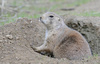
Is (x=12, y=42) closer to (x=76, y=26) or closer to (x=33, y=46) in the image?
(x=33, y=46)

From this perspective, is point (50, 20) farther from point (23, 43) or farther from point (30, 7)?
point (30, 7)

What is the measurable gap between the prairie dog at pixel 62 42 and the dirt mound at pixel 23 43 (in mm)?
415

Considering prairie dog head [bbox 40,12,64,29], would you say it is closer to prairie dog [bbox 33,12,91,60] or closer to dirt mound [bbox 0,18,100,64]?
Answer: prairie dog [bbox 33,12,91,60]

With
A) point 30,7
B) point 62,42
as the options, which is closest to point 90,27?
point 62,42

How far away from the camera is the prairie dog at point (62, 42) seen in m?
5.46

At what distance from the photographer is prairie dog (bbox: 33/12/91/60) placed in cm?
546

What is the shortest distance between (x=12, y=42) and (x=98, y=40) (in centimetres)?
302

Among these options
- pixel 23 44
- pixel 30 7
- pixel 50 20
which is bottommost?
pixel 23 44

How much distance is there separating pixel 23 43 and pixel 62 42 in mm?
1149

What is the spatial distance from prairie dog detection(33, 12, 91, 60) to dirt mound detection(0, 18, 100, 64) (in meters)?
0.41

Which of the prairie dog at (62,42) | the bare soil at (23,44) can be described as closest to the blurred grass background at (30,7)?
the bare soil at (23,44)

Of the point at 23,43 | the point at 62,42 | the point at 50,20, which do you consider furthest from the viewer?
the point at 50,20

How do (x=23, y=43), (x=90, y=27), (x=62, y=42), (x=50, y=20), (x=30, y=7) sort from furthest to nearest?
(x=30, y=7) < (x=90, y=27) < (x=50, y=20) < (x=23, y=43) < (x=62, y=42)

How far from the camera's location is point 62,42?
19.1 feet
